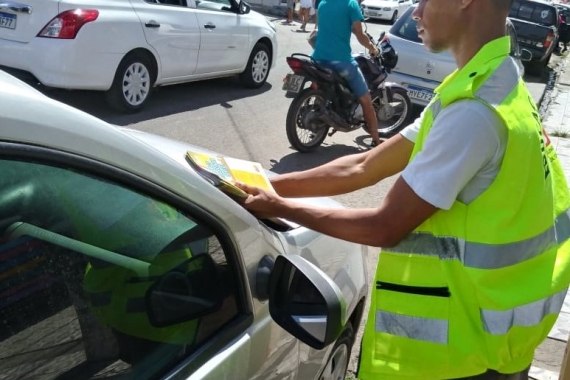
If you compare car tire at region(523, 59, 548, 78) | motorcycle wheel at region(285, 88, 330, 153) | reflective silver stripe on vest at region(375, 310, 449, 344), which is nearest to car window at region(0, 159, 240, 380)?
reflective silver stripe on vest at region(375, 310, 449, 344)

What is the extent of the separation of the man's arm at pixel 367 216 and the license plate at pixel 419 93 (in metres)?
7.11

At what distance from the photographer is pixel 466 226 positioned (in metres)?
1.76

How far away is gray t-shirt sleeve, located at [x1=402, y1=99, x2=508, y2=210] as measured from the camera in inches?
66.0

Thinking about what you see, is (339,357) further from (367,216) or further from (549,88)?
(549,88)

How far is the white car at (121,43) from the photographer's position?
671 cm

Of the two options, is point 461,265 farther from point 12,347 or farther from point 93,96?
point 93,96

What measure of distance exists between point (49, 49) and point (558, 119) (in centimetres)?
789

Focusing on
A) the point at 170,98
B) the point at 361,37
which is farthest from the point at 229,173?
the point at 170,98

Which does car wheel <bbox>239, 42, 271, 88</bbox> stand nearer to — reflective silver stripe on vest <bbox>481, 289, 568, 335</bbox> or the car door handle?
the car door handle

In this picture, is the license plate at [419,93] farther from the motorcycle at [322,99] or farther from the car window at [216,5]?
the car window at [216,5]

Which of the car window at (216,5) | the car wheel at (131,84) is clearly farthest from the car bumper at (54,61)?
the car window at (216,5)

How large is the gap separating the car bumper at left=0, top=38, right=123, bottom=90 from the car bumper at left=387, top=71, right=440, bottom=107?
3855mm

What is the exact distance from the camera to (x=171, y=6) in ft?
26.5

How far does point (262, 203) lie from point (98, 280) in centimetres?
58
